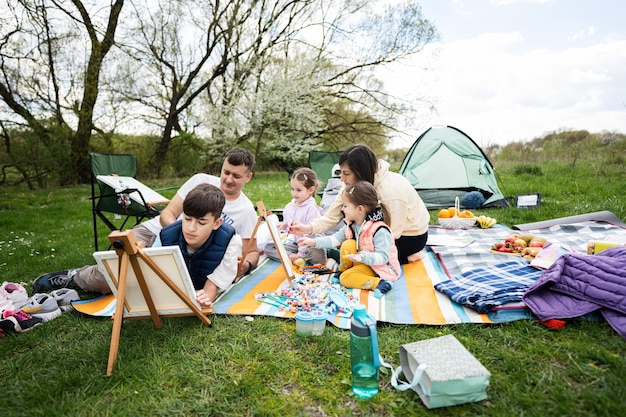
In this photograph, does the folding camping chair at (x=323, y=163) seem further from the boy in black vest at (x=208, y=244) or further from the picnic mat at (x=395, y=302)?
the boy in black vest at (x=208, y=244)

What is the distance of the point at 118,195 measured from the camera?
4004 mm

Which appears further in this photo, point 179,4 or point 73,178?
point 179,4

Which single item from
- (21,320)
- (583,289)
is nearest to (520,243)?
(583,289)

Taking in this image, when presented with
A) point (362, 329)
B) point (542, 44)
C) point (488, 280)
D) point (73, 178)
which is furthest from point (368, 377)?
point (73, 178)

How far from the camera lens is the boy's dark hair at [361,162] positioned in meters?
3.24

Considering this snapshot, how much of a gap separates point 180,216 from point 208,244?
Result: 851mm

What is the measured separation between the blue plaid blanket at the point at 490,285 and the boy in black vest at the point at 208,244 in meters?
1.58

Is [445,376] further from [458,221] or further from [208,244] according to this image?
[458,221]

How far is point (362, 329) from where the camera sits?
1.67 m

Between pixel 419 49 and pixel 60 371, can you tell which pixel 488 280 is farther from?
pixel 419 49

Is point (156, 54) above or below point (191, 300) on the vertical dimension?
above

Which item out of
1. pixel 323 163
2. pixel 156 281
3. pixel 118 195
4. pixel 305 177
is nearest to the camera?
pixel 156 281

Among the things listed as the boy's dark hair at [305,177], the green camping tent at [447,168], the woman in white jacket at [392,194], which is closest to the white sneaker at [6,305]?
the woman in white jacket at [392,194]

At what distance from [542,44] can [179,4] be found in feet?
34.7
